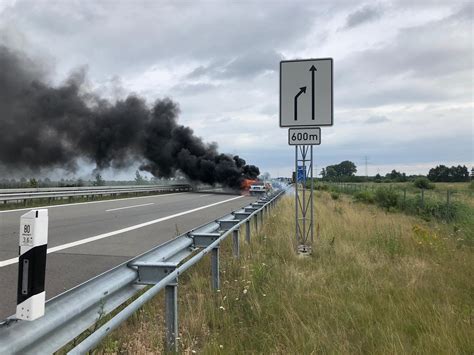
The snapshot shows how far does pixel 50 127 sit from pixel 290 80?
40368 mm

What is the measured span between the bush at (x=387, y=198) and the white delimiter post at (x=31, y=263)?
23.5 m

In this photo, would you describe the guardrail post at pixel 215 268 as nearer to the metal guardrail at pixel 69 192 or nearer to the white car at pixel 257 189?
the metal guardrail at pixel 69 192

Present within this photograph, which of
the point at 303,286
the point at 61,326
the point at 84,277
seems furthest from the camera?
the point at 84,277

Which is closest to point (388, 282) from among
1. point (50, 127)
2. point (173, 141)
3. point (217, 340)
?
point (217, 340)

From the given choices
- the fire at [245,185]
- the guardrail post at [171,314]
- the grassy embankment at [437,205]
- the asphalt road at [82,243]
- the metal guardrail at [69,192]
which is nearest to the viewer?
the guardrail post at [171,314]

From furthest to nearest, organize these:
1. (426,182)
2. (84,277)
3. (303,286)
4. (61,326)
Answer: (426,182) → (84,277) → (303,286) → (61,326)

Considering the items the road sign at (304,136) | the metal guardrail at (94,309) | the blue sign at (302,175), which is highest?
the road sign at (304,136)

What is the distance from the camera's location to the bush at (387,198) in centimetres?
2415

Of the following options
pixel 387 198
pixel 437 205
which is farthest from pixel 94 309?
pixel 387 198

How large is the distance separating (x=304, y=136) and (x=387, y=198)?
1856 centimetres

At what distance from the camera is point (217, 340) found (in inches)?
144

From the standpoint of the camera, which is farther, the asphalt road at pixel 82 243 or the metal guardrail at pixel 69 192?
the metal guardrail at pixel 69 192

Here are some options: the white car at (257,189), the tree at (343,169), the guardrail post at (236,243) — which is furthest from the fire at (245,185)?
the tree at (343,169)

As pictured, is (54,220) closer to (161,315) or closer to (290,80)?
(290,80)
